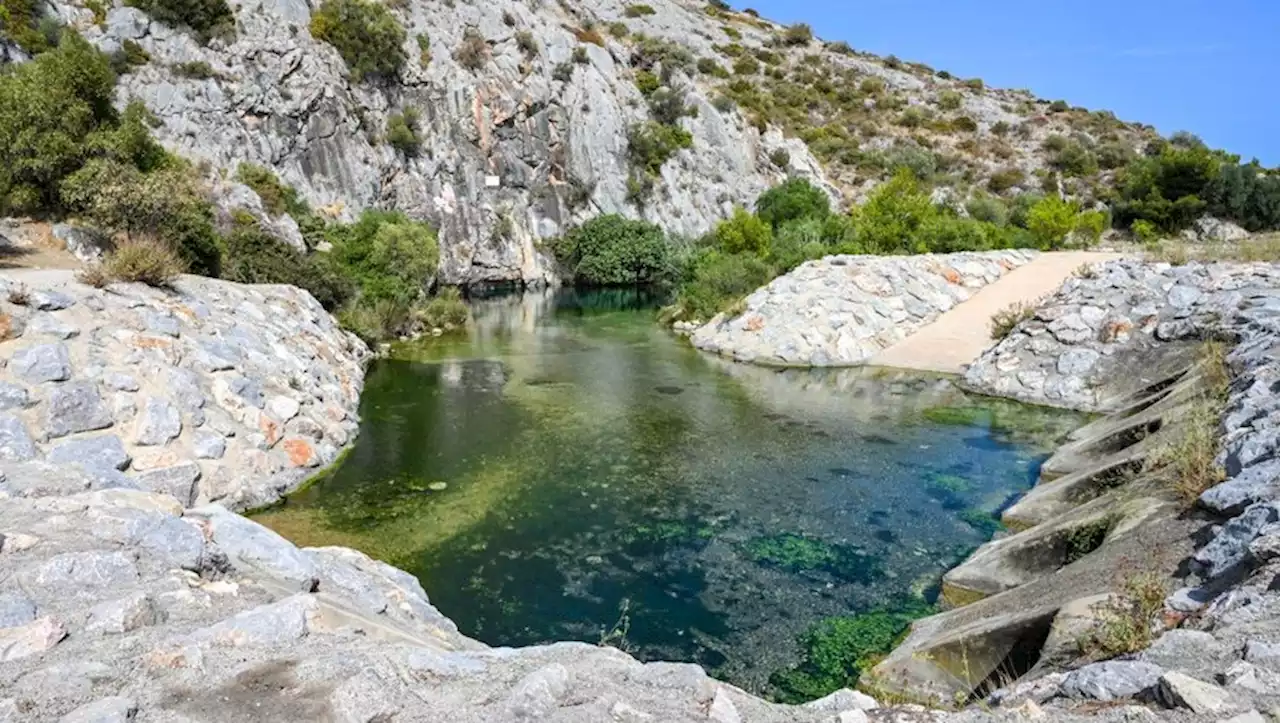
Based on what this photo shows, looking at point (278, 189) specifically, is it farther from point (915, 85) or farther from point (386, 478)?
point (915, 85)

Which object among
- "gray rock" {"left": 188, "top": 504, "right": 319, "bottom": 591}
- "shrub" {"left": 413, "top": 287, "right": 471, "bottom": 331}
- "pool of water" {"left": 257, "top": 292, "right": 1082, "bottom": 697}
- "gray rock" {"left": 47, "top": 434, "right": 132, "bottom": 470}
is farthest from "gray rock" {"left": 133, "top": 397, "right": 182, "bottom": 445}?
"shrub" {"left": 413, "top": 287, "right": 471, "bottom": 331}

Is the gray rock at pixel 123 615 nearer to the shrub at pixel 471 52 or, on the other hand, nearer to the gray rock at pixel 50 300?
the gray rock at pixel 50 300

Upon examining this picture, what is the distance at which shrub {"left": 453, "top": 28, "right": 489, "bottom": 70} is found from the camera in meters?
51.3

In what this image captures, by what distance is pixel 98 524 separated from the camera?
595cm

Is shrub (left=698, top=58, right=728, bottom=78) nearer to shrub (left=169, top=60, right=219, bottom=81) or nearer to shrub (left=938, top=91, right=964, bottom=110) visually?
shrub (left=938, top=91, right=964, bottom=110)

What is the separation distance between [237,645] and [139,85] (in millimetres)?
42578

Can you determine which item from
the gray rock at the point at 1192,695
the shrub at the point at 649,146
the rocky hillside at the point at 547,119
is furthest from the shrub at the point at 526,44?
the gray rock at the point at 1192,695

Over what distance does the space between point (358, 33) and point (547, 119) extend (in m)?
13.5

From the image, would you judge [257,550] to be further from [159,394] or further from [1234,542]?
[1234,542]

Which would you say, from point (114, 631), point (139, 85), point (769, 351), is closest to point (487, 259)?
point (139, 85)

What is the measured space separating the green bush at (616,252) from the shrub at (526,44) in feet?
44.1

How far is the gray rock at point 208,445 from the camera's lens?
39.5 feet

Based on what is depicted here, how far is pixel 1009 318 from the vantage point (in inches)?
998

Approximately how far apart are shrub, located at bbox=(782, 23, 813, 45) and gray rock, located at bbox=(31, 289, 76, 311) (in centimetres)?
7996
